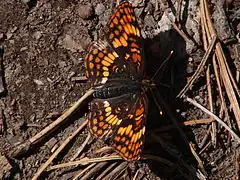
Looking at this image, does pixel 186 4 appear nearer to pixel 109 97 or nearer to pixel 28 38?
pixel 109 97

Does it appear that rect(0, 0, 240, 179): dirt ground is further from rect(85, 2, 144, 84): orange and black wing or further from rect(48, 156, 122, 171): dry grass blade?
rect(85, 2, 144, 84): orange and black wing

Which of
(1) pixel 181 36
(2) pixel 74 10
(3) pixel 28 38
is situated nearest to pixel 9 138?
(3) pixel 28 38

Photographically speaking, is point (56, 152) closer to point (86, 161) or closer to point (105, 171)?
point (86, 161)

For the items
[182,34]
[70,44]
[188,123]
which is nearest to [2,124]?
[70,44]

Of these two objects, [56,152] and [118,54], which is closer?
[118,54]

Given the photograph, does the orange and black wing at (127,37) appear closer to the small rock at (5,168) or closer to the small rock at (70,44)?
the small rock at (70,44)

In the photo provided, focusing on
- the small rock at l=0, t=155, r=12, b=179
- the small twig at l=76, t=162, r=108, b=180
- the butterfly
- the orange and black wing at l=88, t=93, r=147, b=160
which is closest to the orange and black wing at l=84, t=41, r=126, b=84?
the butterfly

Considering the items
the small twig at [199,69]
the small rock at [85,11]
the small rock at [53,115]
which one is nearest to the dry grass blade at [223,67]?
the small twig at [199,69]
